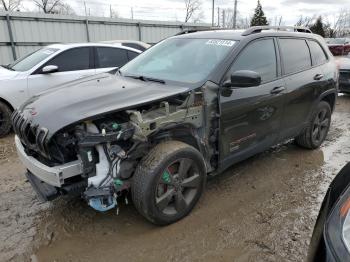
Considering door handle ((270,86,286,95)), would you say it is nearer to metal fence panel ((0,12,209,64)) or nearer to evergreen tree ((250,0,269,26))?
metal fence panel ((0,12,209,64))

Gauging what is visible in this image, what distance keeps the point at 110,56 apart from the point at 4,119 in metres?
2.54

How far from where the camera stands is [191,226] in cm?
314

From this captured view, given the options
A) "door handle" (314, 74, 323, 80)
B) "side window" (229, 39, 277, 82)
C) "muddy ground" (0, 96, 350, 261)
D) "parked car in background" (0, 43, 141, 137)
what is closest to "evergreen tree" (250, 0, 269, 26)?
"parked car in background" (0, 43, 141, 137)

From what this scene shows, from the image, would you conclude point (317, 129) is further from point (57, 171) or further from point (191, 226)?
point (57, 171)

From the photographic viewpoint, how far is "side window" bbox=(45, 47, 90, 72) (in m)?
6.40

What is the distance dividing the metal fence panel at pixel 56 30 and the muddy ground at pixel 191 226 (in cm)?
1084

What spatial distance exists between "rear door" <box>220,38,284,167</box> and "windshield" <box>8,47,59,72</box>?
4.34 meters

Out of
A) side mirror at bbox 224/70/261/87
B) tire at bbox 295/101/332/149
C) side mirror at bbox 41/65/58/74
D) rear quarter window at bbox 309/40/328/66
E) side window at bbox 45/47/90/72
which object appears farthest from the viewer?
side window at bbox 45/47/90/72

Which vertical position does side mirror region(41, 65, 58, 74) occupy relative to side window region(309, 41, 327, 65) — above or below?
below

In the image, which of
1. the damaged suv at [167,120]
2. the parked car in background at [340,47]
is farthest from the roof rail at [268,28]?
the parked car in background at [340,47]

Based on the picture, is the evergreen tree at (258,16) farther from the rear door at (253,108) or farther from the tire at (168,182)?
the tire at (168,182)

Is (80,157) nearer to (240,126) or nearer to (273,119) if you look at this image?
(240,126)

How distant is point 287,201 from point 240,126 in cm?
100

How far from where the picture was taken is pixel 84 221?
323 cm
